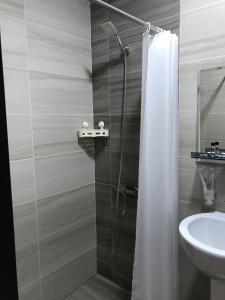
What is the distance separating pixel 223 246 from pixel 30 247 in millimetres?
1284

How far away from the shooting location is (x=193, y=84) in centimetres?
161

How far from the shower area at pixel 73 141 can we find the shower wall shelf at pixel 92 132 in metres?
0.05

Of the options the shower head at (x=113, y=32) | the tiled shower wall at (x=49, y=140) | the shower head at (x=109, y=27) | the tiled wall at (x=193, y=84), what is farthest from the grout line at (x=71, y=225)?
the shower head at (x=109, y=27)

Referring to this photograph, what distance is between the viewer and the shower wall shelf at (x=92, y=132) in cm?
202

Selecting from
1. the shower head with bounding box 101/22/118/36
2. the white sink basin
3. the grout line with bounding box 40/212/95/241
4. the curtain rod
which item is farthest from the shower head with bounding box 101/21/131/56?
the grout line with bounding box 40/212/95/241

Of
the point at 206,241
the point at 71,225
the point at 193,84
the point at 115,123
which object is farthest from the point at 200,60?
the point at 71,225

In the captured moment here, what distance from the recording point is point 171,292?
158cm

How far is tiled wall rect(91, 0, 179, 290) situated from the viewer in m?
1.88

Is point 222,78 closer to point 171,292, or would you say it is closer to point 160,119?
point 160,119

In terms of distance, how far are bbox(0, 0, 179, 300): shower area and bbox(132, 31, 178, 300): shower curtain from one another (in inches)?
13.7

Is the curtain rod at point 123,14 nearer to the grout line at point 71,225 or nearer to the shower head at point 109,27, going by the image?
the shower head at point 109,27

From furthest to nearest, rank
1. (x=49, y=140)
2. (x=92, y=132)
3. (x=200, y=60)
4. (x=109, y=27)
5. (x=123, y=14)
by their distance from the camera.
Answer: (x=92, y=132) < (x=49, y=140) < (x=109, y=27) < (x=200, y=60) < (x=123, y=14)

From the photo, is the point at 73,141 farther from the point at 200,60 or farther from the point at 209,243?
the point at 209,243

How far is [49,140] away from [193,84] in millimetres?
1085
